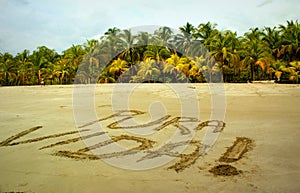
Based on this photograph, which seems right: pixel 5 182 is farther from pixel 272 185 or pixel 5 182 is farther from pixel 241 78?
pixel 241 78

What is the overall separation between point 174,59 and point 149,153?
21.9 metres

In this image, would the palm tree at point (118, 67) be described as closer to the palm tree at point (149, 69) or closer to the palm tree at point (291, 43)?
the palm tree at point (149, 69)

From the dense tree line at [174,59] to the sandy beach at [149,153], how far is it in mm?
17914

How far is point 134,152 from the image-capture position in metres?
4.68

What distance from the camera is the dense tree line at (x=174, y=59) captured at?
84.2 ft

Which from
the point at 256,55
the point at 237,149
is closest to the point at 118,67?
the point at 256,55

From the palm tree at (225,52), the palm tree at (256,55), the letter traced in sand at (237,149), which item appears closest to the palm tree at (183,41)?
the palm tree at (225,52)

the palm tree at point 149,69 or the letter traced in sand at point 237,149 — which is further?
the palm tree at point 149,69

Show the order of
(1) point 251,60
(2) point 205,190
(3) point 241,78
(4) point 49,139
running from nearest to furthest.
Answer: (2) point 205,190
(4) point 49,139
(1) point 251,60
(3) point 241,78

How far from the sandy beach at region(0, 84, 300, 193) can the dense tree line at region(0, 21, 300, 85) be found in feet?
58.8

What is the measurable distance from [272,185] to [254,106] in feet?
21.5

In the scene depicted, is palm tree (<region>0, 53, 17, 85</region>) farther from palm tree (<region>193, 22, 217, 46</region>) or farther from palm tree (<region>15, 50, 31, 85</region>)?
palm tree (<region>193, 22, 217, 46</region>)

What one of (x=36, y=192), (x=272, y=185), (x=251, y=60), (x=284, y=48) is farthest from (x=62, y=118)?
(x=284, y=48)

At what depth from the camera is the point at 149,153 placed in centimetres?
464
